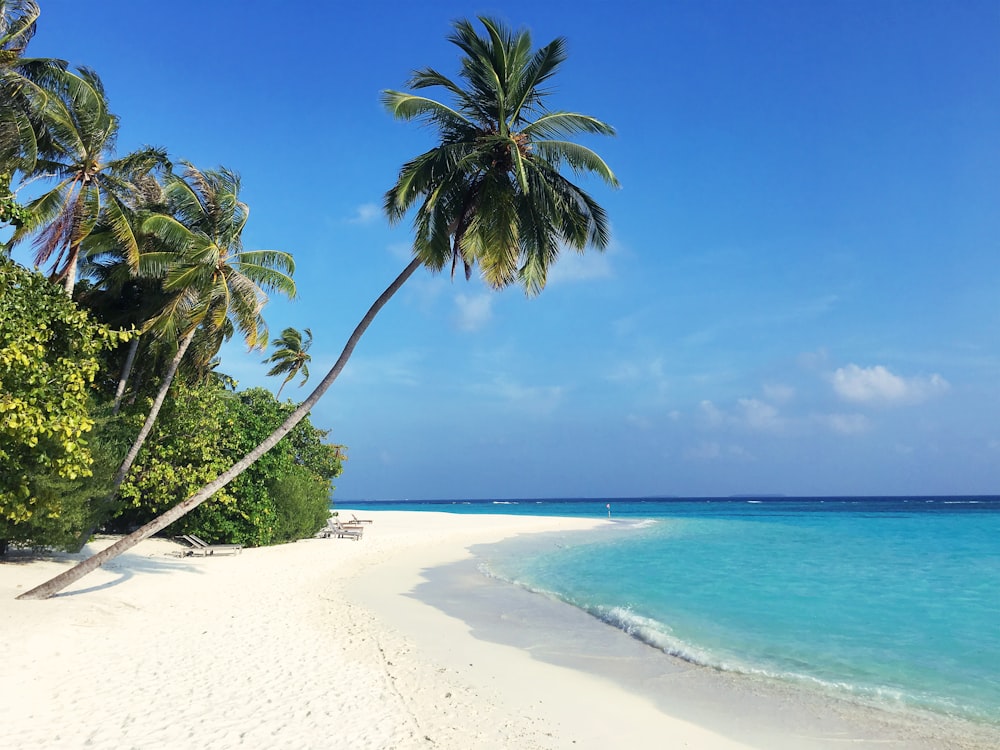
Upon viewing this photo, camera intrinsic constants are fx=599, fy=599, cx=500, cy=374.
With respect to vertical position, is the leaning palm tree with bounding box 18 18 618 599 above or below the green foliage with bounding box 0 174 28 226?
above

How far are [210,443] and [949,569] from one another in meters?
27.7

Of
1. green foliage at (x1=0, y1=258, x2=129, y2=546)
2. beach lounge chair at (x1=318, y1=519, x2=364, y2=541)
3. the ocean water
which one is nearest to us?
green foliage at (x1=0, y1=258, x2=129, y2=546)

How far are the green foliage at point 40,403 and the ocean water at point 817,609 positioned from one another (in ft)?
36.5

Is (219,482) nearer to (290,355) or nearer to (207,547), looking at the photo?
(207,547)

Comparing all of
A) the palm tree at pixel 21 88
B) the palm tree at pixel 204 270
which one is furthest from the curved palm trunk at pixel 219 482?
the palm tree at pixel 21 88

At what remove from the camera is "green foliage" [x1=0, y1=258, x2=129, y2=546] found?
Result: 8.81 m

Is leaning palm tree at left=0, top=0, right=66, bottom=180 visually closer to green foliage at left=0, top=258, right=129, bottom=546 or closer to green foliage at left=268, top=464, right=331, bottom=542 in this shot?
green foliage at left=0, top=258, right=129, bottom=546

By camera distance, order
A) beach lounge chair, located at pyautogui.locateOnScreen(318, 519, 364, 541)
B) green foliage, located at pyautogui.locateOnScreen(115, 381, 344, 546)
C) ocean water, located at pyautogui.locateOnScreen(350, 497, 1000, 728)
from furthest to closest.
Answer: beach lounge chair, located at pyautogui.locateOnScreen(318, 519, 364, 541), green foliage, located at pyautogui.locateOnScreen(115, 381, 344, 546), ocean water, located at pyautogui.locateOnScreen(350, 497, 1000, 728)

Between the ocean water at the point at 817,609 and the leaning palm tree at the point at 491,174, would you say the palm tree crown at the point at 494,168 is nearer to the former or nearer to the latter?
the leaning palm tree at the point at 491,174

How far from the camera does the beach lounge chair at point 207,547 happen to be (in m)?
19.7

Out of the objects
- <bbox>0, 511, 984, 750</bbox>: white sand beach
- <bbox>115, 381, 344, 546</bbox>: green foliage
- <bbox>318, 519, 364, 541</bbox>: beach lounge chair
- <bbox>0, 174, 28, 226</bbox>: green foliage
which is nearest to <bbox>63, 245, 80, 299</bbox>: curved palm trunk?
<bbox>115, 381, 344, 546</bbox>: green foliage

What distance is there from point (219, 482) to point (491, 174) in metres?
8.24

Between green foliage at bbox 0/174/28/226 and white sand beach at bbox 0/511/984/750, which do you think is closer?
white sand beach at bbox 0/511/984/750

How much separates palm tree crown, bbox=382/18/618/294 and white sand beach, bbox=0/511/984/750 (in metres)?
7.34
